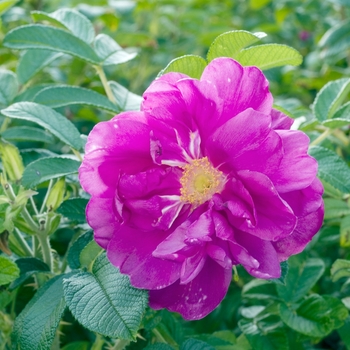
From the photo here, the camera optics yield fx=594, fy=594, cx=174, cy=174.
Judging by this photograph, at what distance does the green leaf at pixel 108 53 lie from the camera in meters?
1.22

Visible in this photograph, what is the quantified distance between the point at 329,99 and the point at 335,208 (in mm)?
216

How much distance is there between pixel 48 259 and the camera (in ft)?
3.32

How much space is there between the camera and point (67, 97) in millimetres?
1157

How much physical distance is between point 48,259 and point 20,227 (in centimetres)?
8

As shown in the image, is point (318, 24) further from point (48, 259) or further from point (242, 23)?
point (48, 259)

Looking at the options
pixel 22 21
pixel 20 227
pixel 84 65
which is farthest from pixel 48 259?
pixel 22 21

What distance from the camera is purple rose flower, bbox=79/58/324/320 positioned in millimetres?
776

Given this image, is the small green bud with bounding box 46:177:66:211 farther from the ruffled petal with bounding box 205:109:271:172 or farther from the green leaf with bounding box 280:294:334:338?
the green leaf with bounding box 280:294:334:338

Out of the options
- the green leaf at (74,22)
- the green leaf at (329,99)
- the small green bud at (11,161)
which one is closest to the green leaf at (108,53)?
the green leaf at (74,22)

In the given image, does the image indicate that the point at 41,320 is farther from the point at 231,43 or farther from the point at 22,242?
the point at 231,43

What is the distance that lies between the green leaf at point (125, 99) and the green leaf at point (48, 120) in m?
0.13

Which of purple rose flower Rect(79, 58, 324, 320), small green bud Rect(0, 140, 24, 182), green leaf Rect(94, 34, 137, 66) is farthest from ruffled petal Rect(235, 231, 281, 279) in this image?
green leaf Rect(94, 34, 137, 66)

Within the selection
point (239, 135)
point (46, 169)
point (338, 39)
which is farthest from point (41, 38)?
point (338, 39)

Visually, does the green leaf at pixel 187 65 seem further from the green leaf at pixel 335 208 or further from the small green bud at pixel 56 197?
the green leaf at pixel 335 208
